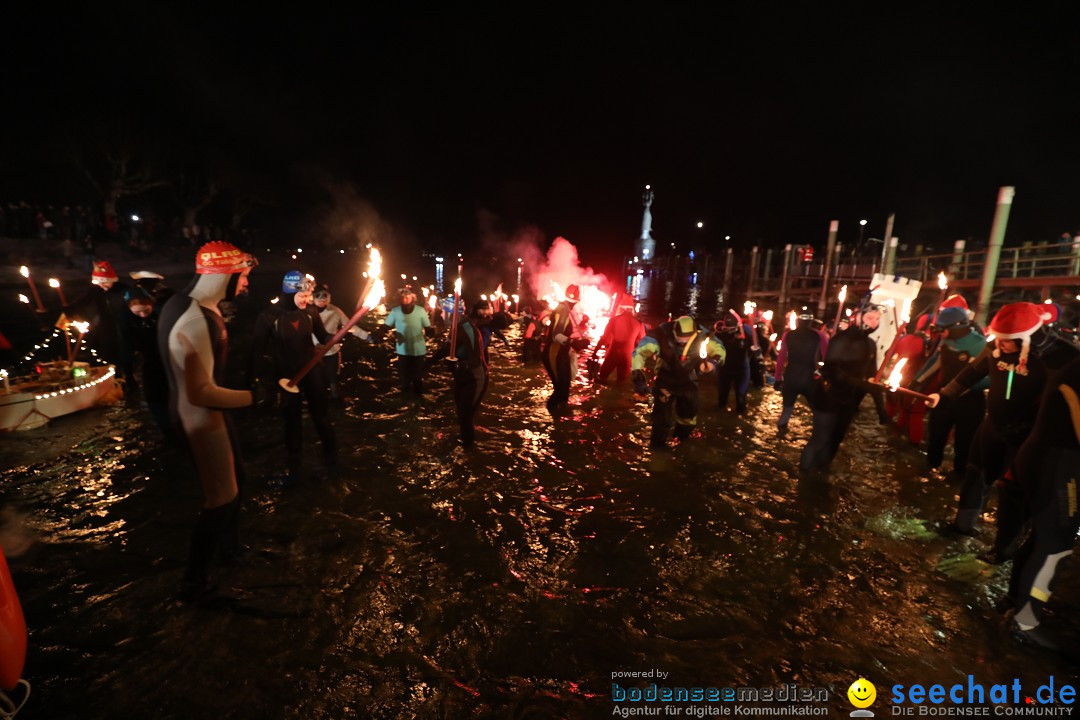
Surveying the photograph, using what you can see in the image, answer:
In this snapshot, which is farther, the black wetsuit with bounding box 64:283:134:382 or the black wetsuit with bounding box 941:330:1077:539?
the black wetsuit with bounding box 64:283:134:382

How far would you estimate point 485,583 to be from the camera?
13.1 ft

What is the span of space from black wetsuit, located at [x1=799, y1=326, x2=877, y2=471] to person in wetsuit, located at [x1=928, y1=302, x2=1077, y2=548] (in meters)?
1.23

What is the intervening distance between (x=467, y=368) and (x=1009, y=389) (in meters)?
5.28

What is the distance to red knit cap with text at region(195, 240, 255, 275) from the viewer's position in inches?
136

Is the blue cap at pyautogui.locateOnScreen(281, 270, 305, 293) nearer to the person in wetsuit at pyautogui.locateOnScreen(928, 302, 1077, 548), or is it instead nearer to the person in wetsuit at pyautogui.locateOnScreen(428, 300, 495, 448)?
the person in wetsuit at pyautogui.locateOnScreen(428, 300, 495, 448)

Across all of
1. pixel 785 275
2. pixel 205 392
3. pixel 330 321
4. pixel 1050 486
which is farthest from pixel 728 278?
pixel 205 392

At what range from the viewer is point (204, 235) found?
42.8m

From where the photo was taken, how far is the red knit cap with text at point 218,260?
3.47 meters

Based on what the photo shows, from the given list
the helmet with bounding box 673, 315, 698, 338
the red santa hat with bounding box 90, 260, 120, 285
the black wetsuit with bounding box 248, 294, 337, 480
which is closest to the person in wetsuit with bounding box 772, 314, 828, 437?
the helmet with bounding box 673, 315, 698, 338

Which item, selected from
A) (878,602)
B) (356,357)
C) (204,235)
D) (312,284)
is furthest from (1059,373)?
(204,235)

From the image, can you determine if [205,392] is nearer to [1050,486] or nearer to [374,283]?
[374,283]

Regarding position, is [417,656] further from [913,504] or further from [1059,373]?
[913,504]

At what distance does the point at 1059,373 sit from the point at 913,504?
9.55 feet

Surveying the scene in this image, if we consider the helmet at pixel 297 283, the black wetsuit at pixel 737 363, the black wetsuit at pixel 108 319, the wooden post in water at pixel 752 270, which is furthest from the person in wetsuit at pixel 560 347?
the wooden post in water at pixel 752 270
